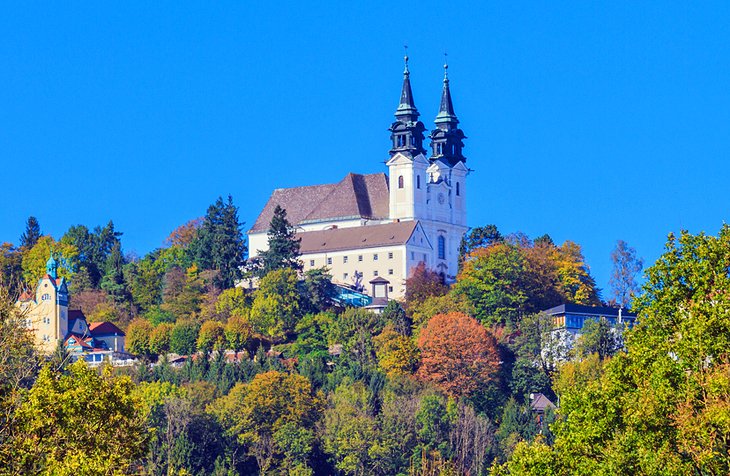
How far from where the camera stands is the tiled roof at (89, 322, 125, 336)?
111 metres

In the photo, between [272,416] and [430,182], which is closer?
[272,416]

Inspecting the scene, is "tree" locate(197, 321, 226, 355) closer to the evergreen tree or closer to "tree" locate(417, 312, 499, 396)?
"tree" locate(417, 312, 499, 396)

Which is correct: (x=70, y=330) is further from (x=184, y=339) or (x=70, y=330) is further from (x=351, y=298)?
(x=351, y=298)

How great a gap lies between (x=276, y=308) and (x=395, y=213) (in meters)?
16.5

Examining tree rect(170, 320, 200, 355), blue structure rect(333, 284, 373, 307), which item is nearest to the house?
tree rect(170, 320, 200, 355)

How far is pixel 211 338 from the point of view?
106m

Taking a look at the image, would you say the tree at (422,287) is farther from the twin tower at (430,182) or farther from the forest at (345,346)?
the twin tower at (430,182)

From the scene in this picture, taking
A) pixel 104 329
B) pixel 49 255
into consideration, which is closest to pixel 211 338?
pixel 104 329

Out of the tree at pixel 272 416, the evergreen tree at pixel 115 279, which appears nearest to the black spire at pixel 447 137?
the evergreen tree at pixel 115 279

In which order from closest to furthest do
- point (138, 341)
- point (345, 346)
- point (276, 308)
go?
point (345, 346)
point (276, 308)
point (138, 341)

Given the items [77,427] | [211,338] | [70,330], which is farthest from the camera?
[70,330]

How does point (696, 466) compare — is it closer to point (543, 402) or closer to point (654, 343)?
point (654, 343)

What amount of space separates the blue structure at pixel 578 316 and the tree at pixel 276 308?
14483 mm

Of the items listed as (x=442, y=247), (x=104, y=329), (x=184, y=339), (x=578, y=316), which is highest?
(x=442, y=247)
